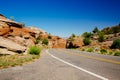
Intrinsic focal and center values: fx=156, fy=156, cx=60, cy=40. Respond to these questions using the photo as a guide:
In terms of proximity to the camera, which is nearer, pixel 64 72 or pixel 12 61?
pixel 64 72

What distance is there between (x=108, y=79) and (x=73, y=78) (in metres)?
1.40

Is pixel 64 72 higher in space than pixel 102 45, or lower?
lower

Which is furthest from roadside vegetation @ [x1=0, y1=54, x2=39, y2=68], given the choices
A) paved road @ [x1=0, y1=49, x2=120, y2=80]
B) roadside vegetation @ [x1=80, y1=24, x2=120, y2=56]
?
roadside vegetation @ [x1=80, y1=24, x2=120, y2=56]

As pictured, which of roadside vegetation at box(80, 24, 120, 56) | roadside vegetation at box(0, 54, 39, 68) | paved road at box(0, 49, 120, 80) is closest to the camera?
paved road at box(0, 49, 120, 80)

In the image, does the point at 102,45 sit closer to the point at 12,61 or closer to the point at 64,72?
the point at 12,61

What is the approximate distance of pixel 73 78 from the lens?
6.54 meters

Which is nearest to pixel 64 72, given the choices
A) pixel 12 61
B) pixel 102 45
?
pixel 12 61

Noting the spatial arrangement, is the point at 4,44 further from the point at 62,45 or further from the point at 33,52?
the point at 62,45

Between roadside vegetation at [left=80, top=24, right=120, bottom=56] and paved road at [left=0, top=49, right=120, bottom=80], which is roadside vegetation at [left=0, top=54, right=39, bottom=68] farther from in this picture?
roadside vegetation at [left=80, top=24, right=120, bottom=56]

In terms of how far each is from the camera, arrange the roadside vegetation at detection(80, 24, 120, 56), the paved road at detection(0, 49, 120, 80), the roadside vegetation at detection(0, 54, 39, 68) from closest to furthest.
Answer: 1. the paved road at detection(0, 49, 120, 80)
2. the roadside vegetation at detection(0, 54, 39, 68)
3. the roadside vegetation at detection(80, 24, 120, 56)

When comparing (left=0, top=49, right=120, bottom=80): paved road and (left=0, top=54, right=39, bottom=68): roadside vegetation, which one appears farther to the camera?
(left=0, top=54, right=39, bottom=68): roadside vegetation

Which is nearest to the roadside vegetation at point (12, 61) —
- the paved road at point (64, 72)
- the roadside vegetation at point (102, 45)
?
the paved road at point (64, 72)

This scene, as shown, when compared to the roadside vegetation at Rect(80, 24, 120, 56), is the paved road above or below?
below

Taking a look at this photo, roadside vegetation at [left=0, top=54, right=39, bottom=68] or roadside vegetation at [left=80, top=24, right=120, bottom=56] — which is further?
roadside vegetation at [left=80, top=24, right=120, bottom=56]
